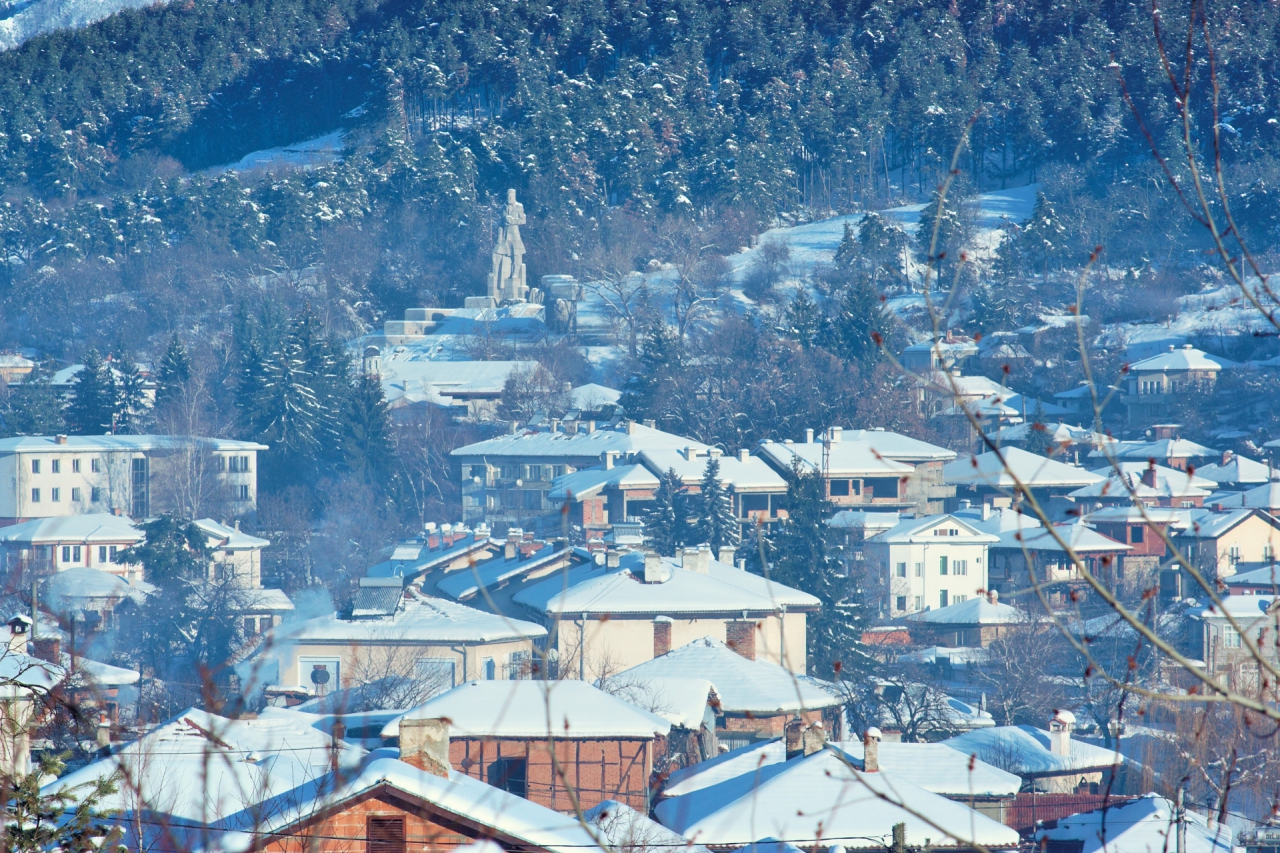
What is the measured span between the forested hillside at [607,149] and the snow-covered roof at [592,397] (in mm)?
15607

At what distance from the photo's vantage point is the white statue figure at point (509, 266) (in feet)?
256

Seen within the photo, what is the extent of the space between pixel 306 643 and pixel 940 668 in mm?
11074

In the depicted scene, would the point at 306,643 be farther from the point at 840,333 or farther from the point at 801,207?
the point at 801,207

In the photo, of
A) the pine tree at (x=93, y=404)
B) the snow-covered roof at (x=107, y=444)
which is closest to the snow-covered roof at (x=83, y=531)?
the snow-covered roof at (x=107, y=444)

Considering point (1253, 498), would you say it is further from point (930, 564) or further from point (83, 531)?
point (83, 531)

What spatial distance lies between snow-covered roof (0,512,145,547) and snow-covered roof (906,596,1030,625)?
724 inches

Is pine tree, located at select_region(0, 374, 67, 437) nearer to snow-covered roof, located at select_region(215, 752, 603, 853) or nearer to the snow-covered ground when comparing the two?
the snow-covered ground

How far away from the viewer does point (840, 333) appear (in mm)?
61375

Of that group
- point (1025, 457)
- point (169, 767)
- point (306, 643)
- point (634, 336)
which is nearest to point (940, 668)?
point (306, 643)

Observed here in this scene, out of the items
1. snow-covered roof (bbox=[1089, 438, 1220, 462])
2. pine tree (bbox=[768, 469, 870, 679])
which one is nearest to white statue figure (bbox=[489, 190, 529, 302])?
snow-covered roof (bbox=[1089, 438, 1220, 462])

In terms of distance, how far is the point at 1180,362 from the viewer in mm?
56688

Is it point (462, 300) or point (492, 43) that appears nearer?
point (462, 300)

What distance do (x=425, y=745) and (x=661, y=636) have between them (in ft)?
53.6

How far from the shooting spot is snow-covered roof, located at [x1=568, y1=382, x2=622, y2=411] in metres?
59.6
